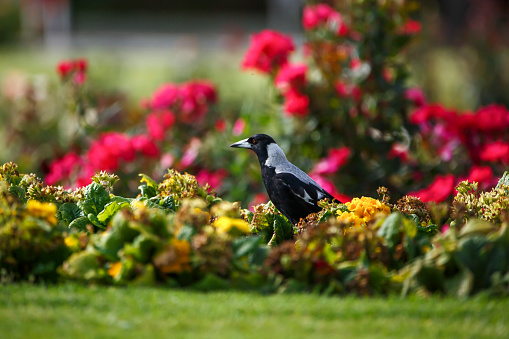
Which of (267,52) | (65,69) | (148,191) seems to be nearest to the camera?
(148,191)

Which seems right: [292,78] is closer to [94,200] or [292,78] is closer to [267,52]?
[267,52]

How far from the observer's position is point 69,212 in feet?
13.0

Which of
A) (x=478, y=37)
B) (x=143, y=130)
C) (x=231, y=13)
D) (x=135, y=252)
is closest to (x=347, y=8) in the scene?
(x=143, y=130)

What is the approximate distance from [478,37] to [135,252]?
7.89 metres

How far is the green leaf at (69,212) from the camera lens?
3938 mm

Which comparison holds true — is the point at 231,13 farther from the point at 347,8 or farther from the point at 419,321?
the point at 419,321

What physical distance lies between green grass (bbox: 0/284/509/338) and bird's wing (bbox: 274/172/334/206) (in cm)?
116

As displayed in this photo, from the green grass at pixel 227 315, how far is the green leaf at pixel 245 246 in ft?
0.68

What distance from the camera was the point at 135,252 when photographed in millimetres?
3146

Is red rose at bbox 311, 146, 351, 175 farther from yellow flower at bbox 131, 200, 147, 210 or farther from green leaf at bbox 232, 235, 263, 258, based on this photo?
green leaf at bbox 232, 235, 263, 258

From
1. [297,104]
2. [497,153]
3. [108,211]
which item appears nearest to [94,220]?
[108,211]

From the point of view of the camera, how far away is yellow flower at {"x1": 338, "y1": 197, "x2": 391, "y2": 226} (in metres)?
3.66

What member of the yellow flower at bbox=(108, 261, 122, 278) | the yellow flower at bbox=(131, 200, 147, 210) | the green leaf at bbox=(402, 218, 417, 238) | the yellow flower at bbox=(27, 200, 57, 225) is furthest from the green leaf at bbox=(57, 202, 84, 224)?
the green leaf at bbox=(402, 218, 417, 238)

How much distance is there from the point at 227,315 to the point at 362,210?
1167 millimetres
